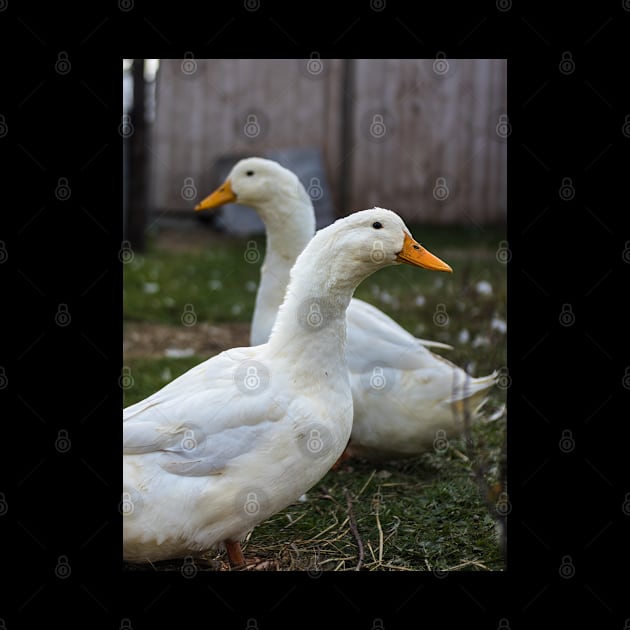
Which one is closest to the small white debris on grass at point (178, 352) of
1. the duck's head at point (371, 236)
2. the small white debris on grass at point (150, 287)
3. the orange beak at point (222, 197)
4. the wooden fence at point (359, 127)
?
the small white debris on grass at point (150, 287)

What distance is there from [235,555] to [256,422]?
18.5 inches

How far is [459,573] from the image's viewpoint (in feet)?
7.32

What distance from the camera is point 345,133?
8359 millimetres

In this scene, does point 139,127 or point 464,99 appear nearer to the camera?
point 139,127

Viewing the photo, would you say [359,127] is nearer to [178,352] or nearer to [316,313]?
[178,352]

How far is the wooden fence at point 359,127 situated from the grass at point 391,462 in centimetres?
153

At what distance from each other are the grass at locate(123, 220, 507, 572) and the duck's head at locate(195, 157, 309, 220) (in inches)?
43.7

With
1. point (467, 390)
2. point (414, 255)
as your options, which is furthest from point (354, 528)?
point (414, 255)

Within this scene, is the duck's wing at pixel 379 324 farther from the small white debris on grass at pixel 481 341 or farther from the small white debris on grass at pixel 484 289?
the small white debris on grass at pixel 484 289

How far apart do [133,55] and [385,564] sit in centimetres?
169

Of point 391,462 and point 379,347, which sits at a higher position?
point 379,347

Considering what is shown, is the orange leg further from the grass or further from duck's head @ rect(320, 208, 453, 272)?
duck's head @ rect(320, 208, 453, 272)
